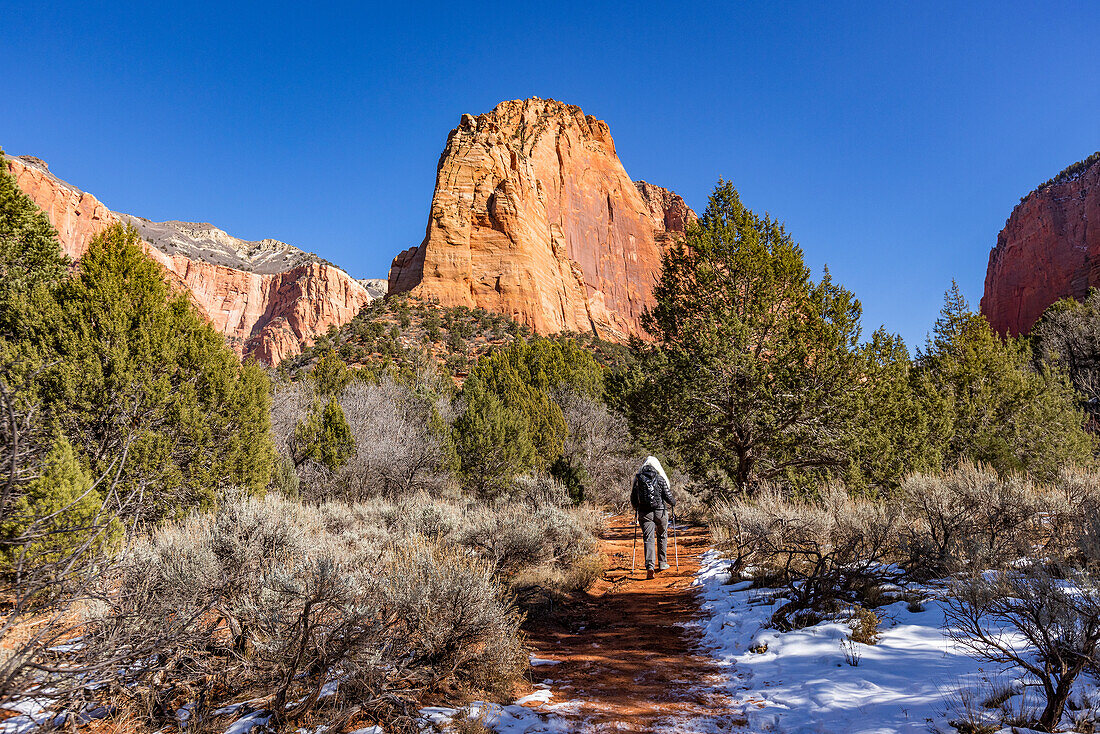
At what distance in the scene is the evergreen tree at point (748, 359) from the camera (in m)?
10.2

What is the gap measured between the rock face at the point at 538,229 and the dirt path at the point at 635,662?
41.7m

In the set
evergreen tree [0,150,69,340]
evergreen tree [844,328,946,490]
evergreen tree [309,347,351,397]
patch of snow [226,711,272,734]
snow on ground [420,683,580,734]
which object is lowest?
A: snow on ground [420,683,580,734]

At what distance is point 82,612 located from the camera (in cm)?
405

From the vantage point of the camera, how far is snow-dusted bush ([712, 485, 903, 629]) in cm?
525

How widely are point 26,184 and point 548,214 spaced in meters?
55.0

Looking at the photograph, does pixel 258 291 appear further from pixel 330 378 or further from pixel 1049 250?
pixel 1049 250

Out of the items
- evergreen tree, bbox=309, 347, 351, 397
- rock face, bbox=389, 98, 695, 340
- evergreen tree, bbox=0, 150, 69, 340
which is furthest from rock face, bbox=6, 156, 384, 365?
evergreen tree, bbox=0, 150, 69, 340

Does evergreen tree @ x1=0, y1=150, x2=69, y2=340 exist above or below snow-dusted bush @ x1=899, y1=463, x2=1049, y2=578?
above

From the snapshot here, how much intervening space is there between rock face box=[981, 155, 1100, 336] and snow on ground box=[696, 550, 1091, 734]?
73.6 m

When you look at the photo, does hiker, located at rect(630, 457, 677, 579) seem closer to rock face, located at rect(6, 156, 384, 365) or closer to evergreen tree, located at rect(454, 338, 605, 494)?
evergreen tree, located at rect(454, 338, 605, 494)

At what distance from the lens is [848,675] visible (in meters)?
3.79

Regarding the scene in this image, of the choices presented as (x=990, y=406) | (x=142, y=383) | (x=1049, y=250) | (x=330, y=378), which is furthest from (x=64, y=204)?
(x=1049, y=250)

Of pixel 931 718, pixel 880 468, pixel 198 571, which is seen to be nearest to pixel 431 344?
pixel 880 468

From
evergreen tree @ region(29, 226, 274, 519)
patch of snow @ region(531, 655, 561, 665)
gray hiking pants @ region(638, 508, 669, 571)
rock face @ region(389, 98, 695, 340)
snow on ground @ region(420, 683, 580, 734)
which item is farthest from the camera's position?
rock face @ region(389, 98, 695, 340)
